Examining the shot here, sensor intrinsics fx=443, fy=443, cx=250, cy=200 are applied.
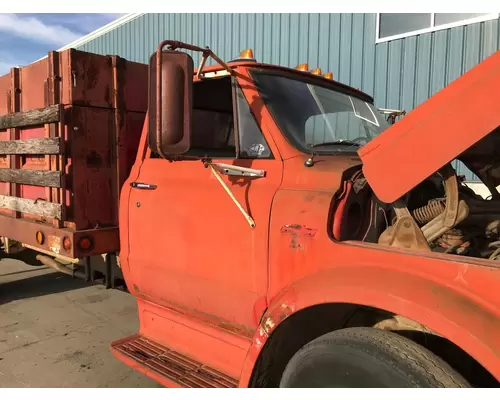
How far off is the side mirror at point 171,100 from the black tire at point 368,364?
1129 mm

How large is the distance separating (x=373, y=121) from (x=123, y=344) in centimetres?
234

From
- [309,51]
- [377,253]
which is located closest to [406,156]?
[377,253]

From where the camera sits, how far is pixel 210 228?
2.47 metres

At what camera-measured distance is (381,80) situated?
24.6 feet

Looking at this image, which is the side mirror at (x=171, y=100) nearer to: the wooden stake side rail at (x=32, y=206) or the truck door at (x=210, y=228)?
the truck door at (x=210, y=228)

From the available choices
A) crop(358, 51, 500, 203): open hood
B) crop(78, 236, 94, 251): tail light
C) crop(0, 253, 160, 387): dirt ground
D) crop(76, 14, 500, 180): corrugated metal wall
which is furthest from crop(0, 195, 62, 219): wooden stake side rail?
crop(76, 14, 500, 180): corrugated metal wall

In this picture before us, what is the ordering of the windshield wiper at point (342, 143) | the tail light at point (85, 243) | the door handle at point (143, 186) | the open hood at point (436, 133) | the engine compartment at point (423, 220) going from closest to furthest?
the open hood at point (436, 133) < the engine compartment at point (423, 220) < the windshield wiper at point (342, 143) < the door handle at point (143, 186) < the tail light at point (85, 243)

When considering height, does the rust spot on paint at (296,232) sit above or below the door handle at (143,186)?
below

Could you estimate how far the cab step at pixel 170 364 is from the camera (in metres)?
2.46

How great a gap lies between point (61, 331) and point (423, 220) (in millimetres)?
3630

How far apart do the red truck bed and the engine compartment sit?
1.98 metres

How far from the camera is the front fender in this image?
145cm

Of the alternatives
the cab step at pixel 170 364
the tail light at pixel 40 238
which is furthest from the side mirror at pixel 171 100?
the tail light at pixel 40 238

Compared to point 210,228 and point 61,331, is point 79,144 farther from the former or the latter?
point 61,331
